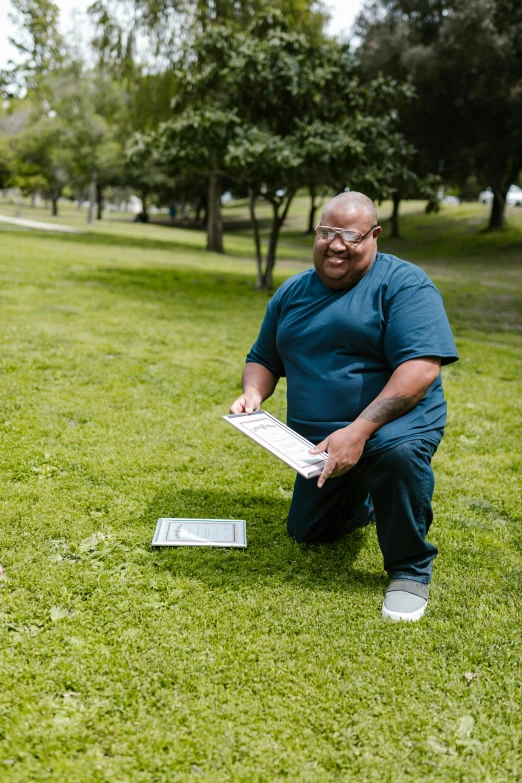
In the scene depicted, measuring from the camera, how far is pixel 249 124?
12.3 meters

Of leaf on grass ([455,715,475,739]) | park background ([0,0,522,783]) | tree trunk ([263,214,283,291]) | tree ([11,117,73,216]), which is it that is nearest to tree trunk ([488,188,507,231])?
park background ([0,0,522,783])

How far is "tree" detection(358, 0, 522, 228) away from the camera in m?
22.2

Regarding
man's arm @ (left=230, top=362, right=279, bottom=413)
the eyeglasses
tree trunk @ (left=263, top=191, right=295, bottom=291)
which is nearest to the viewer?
the eyeglasses

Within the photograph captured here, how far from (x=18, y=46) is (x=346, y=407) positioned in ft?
93.8

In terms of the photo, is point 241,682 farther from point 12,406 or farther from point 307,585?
point 12,406

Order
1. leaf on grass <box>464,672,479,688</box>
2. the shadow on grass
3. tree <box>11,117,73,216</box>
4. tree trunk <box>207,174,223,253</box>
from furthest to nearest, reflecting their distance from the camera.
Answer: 1. tree <box>11,117,73,216</box>
2. tree trunk <box>207,174,223,253</box>
3. the shadow on grass
4. leaf on grass <box>464,672,479,688</box>

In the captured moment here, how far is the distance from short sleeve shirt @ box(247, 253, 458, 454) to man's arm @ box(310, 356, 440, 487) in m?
0.06

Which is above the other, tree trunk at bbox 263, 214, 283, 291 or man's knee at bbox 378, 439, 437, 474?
tree trunk at bbox 263, 214, 283, 291

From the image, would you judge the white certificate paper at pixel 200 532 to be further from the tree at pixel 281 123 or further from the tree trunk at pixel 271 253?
the tree trunk at pixel 271 253

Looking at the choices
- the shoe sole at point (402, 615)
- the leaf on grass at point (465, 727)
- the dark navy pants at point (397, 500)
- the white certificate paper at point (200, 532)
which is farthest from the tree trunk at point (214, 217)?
the leaf on grass at point (465, 727)

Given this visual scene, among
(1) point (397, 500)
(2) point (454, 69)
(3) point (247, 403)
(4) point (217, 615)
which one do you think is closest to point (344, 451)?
(1) point (397, 500)

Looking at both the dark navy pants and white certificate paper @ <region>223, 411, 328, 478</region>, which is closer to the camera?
white certificate paper @ <region>223, 411, 328, 478</region>

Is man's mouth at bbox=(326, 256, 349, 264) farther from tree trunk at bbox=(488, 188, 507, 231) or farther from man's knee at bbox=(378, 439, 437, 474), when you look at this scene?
tree trunk at bbox=(488, 188, 507, 231)

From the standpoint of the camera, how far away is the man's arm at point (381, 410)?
2.81 metres
